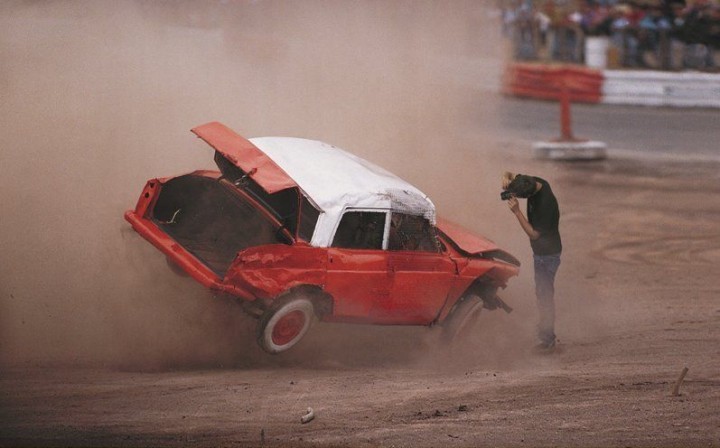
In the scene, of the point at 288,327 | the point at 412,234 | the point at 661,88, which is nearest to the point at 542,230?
the point at 412,234

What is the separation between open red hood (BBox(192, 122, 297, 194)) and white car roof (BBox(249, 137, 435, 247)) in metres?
0.17

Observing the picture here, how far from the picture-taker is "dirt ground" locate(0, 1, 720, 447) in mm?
7168

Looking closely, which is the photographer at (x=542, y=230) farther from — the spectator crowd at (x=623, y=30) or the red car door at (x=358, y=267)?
the spectator crowd at (x=623, y=30)

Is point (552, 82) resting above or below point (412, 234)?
above

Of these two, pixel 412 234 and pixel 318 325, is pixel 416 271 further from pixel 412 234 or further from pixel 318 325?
pixel 318 325

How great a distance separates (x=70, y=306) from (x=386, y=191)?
3.01 m

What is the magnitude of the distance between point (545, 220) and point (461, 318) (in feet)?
3.78

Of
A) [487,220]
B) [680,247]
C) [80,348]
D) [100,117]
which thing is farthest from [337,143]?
[80,348]

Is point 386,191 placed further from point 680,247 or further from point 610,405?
point 680,247

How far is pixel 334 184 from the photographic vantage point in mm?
8234

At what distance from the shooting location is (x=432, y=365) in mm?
8672

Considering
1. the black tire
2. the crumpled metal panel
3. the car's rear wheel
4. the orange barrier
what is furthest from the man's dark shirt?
the orange barrier

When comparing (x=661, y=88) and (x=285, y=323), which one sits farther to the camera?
(x=661, y=88)

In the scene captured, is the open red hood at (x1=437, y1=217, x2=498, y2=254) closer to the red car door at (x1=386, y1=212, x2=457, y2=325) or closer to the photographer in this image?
the red car door at (x1=386, y1=212, x2=457, y2=325)
